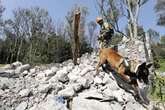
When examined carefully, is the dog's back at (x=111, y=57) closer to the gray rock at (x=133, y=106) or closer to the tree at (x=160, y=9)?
the gray rock at (x=133, y=106)

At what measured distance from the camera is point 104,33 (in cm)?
850

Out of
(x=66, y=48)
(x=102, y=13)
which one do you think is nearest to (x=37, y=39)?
(x=66, y=48)

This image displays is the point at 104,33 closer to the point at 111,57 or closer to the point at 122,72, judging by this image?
the point at 111,57

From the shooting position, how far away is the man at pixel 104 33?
8.47 m

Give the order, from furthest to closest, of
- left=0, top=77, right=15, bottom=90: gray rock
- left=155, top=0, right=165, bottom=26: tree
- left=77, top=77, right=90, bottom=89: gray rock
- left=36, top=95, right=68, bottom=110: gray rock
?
left=155, top=0, right=165, bottom=26: tree → left=0, top=77, right=15, bottom=90: gray rock → left=77, top=77, right=90, bottom=89: gray rock → left=36, top=95, right=68, bottom=110: gray rock

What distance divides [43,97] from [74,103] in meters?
1.07

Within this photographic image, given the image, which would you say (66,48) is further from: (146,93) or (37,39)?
(146,93)

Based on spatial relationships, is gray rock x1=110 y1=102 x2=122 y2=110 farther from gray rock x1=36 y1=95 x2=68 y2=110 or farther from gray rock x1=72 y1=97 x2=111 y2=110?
gray rock x1=36 y1=95 x2=68 y2=110

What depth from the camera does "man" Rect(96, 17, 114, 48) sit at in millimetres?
8468

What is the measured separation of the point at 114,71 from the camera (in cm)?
820

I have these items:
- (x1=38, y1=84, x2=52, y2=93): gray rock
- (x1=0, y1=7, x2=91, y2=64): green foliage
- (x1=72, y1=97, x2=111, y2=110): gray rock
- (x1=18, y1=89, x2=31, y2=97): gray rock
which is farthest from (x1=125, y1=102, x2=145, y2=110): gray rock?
(x1=0, y1=7, x2=91, y2=64): green foliage

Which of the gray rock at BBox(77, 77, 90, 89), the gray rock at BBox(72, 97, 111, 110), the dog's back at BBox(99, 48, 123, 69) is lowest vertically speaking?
the gray rock at BBox(72, 97, 111, 110)

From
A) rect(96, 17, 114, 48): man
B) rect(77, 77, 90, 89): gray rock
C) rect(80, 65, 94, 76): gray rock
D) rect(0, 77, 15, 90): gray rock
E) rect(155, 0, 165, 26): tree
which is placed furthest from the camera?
rect(155, 0, 165, 26): tree

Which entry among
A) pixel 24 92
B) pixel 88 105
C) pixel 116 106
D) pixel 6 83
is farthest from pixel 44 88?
pixel 116 106
